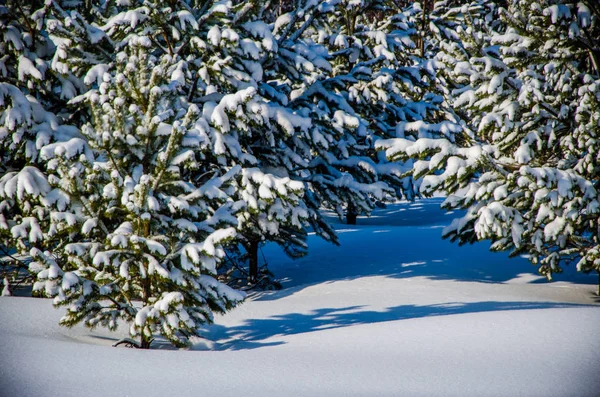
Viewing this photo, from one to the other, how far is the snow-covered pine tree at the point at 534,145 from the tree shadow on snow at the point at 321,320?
1095 millimetres

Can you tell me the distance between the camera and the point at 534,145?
8.51 meters

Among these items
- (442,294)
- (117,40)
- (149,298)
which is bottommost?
(442,294)

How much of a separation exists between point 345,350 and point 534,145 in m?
5.70

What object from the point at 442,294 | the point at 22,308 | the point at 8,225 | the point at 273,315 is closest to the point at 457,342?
the point at 273,315

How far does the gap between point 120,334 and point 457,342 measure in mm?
4129

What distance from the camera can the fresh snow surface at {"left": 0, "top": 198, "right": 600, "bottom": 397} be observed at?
12.2ft

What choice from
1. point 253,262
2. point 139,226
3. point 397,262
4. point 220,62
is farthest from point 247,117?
point 397,262

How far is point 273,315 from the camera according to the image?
24.6 feet

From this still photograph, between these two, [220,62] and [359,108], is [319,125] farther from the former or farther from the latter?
[359,108]

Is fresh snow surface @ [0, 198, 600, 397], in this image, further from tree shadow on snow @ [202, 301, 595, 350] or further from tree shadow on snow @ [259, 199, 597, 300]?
tree shadow on snow @ [259, 199, 597, 300]

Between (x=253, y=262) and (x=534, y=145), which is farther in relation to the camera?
(x=253, y=262)

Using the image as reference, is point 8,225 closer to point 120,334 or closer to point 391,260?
point 120,334

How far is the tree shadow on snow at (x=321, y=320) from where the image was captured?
6312 mm

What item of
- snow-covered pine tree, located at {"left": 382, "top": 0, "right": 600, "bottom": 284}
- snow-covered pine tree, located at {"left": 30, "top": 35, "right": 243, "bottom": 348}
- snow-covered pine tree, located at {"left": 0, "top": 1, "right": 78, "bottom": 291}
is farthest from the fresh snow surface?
snow-covered pine tree, located at {"left": 0, "top": 1, "right": 78, "bottom": 291}
